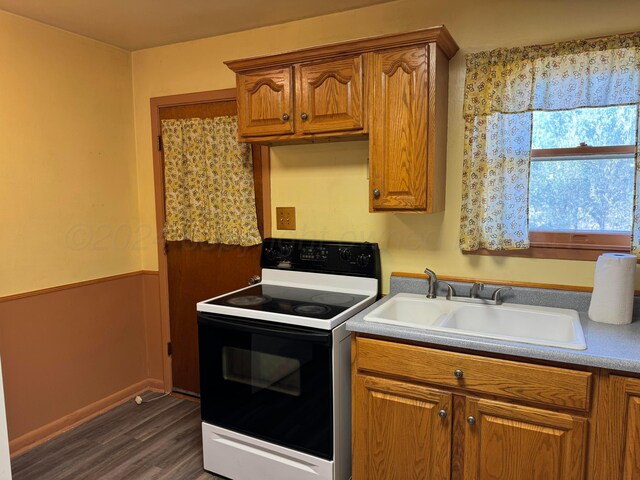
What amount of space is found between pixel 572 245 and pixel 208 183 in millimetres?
2007

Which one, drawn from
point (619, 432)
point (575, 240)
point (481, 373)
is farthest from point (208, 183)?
point (619, 432)

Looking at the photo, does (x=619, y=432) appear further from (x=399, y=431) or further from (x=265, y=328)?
(x=265, y=328)

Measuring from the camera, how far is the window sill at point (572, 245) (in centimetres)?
192

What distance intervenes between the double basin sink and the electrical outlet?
2.48ft

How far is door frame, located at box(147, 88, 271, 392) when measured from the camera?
8.70ft

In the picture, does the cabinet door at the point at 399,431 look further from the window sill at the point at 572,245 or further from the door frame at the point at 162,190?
the door frame at the point at 162,190

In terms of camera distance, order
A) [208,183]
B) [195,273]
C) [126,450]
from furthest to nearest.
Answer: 1. [195,273]
2. [208,183]
3. [126,450]

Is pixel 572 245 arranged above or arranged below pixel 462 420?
above

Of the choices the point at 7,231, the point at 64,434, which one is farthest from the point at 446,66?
the point at 64,434

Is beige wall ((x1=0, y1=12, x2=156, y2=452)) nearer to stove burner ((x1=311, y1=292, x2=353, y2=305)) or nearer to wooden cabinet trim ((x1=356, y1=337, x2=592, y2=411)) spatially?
stove burner ((x1=311, y1=292, x2=353, y2=305))

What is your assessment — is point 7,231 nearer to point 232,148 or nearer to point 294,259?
point 232,148

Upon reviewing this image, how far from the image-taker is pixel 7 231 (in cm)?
235

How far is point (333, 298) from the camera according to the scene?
2266mm

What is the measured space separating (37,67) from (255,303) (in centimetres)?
177
